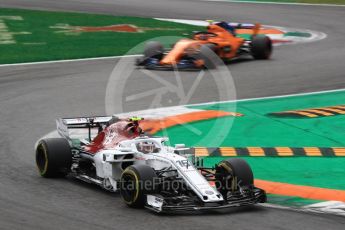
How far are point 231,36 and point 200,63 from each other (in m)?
2.19

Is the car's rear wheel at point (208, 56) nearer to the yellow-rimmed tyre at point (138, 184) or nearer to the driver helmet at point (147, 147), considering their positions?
the driver helmet at point (147, 147)

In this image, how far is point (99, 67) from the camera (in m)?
29.2

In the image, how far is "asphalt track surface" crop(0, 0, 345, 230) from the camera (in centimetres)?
1353

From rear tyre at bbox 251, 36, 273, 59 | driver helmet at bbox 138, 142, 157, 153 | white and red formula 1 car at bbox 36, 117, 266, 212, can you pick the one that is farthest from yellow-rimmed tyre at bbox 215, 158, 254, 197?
rear tyre at bbox 251, 36, 273, 59

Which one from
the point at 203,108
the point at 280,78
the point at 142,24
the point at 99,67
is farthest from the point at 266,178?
A: the point at 142,24

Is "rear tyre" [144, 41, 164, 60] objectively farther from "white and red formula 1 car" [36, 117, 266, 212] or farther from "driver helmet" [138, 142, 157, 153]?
"driver helmet" [138, 142, 157, 153]

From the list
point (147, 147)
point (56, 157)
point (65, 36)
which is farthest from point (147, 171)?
point (65, 36)

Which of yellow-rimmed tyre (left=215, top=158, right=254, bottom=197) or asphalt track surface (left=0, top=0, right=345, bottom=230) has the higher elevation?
yellow-rimmed tyre (left=215, top=158, right=254, bottom=197)

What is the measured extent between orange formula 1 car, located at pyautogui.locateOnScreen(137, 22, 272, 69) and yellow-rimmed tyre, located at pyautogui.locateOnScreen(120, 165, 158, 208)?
14.1m

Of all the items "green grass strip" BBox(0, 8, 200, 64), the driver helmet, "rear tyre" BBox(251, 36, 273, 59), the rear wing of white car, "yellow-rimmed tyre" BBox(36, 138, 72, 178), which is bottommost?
"green grass strip" BBox(0, 8, 200, 64)

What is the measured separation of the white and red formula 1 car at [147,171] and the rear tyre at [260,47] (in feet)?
48.0

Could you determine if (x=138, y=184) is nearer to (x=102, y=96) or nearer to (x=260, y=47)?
(x=102, y=96)

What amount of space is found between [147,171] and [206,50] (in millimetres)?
14886

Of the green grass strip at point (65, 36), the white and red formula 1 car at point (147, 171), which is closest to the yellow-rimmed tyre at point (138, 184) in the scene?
the white and red formula 1 car at point (147, 171)
